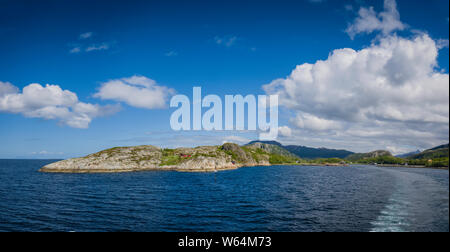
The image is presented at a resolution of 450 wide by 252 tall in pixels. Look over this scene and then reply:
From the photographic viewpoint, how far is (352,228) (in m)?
36.5

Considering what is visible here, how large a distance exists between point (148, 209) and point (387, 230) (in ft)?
157
